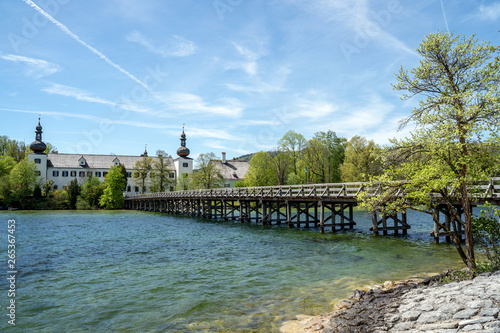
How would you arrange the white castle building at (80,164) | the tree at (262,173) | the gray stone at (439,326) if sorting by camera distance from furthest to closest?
the white castle building at (80,164)
the tree at (262,173)
the gray stone at (439,326)

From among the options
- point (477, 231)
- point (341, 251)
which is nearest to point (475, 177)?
point (477, 231)

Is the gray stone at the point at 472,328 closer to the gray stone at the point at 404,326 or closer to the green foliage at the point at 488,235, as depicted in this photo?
the gray stone at the point at 404,326

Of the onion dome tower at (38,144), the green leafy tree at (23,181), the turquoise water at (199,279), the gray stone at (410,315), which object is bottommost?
the turquoise water at (199,279)

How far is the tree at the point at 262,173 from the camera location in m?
63.4

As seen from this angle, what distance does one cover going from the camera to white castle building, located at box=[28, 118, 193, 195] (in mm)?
80312

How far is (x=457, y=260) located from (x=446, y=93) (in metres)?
8.10

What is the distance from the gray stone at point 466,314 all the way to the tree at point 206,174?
205ft

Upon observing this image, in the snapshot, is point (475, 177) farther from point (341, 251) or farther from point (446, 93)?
point (341, 251)

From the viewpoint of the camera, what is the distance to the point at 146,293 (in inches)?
438

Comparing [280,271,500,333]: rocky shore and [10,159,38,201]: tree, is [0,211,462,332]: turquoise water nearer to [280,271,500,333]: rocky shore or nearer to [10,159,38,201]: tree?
[280,271,500,333]: rocky shore

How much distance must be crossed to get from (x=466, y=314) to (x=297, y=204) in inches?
868

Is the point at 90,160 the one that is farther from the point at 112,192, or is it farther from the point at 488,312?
the point at 488,312

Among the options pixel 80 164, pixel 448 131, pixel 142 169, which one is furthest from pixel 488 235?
pixel 80 164

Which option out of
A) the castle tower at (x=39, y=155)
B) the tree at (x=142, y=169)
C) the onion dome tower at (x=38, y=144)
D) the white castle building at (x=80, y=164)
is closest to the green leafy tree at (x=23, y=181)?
the white castle building at (x=80, y=164)
